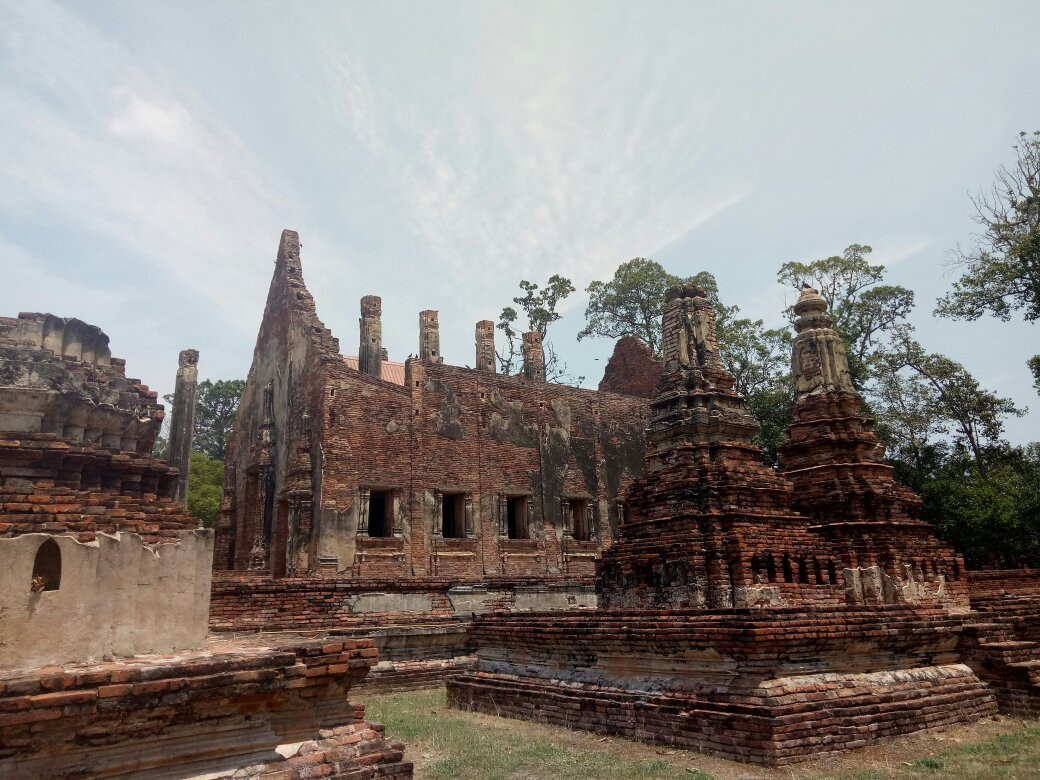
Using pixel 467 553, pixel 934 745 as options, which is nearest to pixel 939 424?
pixel 467 553

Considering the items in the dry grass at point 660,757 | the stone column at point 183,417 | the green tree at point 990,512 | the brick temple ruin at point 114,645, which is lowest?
the dry grass at point 660,757

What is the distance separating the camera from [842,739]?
5945 mm

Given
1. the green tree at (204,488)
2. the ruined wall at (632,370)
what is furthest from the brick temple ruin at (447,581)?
the green tree at (204,488)

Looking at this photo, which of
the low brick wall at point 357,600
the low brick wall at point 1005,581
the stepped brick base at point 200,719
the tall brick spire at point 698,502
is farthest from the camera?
the low brick wall at point 1005,581

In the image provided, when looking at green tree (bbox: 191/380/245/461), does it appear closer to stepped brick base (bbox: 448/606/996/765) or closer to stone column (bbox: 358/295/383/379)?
stone column (bbox: 358/295/383/379)

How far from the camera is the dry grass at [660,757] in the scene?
5402 millimetres

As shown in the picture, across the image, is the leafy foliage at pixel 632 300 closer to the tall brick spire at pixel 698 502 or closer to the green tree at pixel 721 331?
the green tree at pixel 721 331

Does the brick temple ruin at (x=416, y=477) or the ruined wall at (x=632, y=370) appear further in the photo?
the ruined wall at (x=632, y=370)

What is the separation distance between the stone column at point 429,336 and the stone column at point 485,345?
149 centimetres

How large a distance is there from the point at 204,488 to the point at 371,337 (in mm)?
8920

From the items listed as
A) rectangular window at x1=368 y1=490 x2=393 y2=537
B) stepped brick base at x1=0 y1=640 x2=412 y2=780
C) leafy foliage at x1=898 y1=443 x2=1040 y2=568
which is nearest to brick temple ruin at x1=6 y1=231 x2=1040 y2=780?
stepped brick base at x1=0 y1=640 x2=412 y2=780

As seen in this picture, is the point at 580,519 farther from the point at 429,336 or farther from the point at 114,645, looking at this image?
the point at 114,645

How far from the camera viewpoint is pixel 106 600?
4.27 meters

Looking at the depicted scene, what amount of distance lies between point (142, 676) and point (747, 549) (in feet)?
21.5
